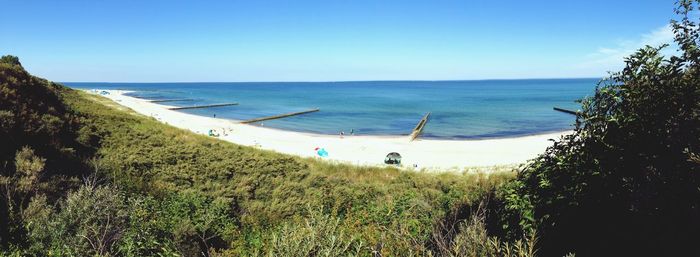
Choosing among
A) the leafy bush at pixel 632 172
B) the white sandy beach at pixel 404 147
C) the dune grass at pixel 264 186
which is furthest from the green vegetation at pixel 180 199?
the white sandy beach at pixel 404 147

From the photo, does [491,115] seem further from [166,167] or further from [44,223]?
[44,223]

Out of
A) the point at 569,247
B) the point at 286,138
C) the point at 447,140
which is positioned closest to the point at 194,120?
the point at 286,138

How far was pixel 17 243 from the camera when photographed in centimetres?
722

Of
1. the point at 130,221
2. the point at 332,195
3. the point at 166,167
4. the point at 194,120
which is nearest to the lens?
the point at 130,221

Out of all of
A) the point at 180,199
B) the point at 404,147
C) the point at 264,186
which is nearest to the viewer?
the point at 180,199

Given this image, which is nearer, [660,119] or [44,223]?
[660,119]

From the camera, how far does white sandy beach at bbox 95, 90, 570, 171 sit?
29203 mm

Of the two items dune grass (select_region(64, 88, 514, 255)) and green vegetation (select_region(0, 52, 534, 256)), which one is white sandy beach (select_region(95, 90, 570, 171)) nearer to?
green vegetation (select_region(0, 52, 534, 256))

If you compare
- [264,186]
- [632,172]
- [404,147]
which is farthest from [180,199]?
[404,147]

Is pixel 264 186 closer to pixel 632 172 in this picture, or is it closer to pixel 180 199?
pixel 180 199

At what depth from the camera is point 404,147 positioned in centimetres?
3606

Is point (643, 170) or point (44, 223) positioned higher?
point (643, 170)

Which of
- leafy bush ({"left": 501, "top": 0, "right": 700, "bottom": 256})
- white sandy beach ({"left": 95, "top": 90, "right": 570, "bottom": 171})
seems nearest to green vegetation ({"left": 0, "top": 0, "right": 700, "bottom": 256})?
leafy bush ({"left": 501, "top": 0, "right": 700, "bottom": 256})

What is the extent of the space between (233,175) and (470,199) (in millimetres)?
8397
